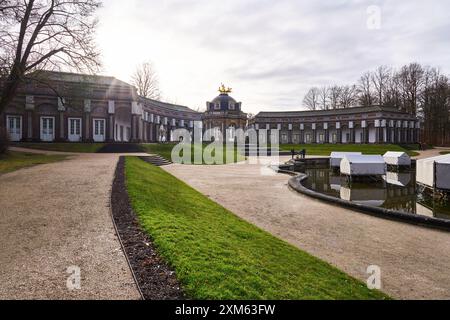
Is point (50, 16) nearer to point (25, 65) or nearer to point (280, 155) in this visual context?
point (25, 65)

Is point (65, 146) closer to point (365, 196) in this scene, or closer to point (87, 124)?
point (87, 124)

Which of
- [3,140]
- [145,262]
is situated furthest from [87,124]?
[145,262]

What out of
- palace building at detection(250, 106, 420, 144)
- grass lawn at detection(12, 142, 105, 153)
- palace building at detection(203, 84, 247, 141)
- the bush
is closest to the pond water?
the bush

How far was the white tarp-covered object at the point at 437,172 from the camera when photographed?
12688 mm

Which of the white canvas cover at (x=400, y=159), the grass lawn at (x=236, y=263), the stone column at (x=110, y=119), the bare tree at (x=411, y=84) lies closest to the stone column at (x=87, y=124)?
the stone column at (x=110, y=119)

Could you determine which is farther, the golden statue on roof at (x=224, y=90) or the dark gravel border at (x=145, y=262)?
the golden statue on roof at (x=224, y=90)

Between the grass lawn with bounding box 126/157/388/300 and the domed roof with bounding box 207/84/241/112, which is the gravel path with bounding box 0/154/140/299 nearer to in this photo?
the grass lawn with bounding box 126/157/388/300

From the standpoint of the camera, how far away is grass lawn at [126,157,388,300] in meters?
3.95

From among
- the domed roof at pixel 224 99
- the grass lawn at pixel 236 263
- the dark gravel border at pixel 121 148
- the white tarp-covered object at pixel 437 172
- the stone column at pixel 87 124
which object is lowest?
the grass lawn at pixel 236 263

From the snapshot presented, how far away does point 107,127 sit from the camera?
1401 inches

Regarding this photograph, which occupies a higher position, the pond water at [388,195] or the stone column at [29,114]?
the stone column at [29,114]

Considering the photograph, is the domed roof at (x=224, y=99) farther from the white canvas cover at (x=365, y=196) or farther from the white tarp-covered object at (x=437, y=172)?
the white tarp-covered object at (x=437, y=172)

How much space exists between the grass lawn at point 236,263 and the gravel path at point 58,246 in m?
0.76
